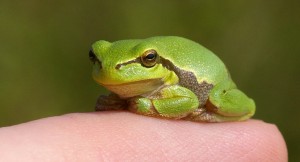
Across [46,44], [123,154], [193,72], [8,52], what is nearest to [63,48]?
[46,44]

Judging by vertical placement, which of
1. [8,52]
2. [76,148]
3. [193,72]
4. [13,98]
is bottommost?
[13,98]

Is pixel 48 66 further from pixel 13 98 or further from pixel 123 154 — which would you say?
pixel 123 154

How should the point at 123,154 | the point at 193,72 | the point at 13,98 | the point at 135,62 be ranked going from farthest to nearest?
the point at 13,98
the point at 193,72
the point at 135,62
the point at 123,154

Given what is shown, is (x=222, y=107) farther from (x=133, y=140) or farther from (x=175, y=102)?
(x=133, y=140)

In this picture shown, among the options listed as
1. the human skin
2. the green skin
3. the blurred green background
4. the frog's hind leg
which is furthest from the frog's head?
the blurred green background

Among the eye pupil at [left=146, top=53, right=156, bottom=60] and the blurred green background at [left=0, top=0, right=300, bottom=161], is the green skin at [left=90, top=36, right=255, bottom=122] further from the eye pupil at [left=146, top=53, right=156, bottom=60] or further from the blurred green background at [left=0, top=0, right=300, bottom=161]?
the blurred green background at [left=0, top=0, right=300, bottom=161]

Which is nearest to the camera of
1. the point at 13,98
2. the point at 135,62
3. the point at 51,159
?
the point at 51,159
